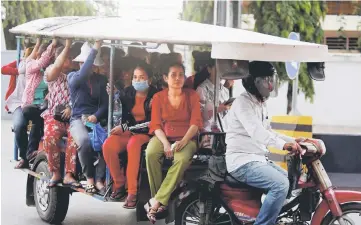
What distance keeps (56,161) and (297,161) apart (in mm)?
2809

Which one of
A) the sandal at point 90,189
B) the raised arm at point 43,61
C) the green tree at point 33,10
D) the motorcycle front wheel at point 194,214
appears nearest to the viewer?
the motorcycle front wheel at point 194,214

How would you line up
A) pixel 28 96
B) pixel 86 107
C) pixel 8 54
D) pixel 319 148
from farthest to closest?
pixel 8 54, pixel 28 96, pixel 86 107, pixel 319 148

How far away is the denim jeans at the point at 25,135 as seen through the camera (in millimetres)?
8641

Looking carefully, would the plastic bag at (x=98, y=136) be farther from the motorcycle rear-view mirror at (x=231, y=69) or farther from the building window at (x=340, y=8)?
the building window at (x=340, y=8)

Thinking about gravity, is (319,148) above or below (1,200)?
above

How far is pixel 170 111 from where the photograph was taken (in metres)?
6.88

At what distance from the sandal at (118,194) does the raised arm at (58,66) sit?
1.41 meters

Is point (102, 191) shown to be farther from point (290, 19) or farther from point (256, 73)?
point (290, 19)

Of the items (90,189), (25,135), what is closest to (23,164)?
(25,135)

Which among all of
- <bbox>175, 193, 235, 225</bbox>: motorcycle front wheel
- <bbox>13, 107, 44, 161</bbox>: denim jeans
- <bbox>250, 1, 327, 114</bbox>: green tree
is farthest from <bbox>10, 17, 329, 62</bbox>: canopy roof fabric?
<bbox>250, 1, 327, 114</bbox>: green tree

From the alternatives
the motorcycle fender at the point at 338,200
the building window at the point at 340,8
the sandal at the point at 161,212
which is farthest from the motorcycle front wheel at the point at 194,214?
the building window at the point at 340,8

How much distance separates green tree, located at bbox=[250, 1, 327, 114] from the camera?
2125cm

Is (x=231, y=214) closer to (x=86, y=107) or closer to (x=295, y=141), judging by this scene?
(x=295, y=141)

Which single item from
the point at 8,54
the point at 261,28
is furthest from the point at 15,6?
the point at 261,28
